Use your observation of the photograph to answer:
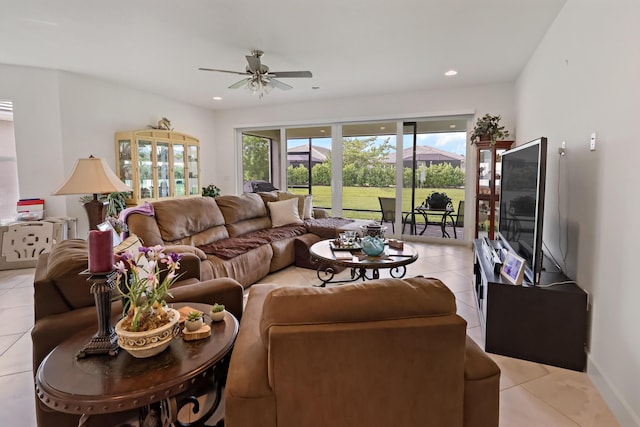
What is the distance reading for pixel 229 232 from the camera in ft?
13.8

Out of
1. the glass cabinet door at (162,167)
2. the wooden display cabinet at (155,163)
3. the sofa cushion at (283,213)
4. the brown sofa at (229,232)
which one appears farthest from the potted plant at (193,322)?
the glass cabinet door at (162,167)

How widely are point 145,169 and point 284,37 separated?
3.37 meters

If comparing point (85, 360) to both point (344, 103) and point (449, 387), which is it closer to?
point (449, 387)

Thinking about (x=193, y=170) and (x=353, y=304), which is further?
(x=193, y=170)

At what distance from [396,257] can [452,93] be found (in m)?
3.76

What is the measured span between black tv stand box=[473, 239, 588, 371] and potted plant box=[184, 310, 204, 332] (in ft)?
5.98

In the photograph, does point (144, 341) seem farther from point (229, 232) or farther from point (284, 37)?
point (284, 37)

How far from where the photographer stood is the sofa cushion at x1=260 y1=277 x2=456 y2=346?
108cm

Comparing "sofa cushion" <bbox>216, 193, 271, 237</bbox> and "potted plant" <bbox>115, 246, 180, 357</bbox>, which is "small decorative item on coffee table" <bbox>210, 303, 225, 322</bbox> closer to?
"potted plant" <bbox>115, 246, 180, 357</bbox>

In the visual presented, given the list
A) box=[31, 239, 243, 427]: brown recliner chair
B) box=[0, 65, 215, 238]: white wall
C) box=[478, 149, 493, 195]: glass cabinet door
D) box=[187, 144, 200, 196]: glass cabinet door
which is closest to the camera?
box=[31, 239, 243, 427]: brown recliner chair

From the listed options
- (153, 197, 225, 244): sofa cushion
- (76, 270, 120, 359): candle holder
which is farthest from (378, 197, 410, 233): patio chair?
(76, 270, 120, 359): candle holder

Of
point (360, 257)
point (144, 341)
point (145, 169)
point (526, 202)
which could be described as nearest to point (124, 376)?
point (144, 341)

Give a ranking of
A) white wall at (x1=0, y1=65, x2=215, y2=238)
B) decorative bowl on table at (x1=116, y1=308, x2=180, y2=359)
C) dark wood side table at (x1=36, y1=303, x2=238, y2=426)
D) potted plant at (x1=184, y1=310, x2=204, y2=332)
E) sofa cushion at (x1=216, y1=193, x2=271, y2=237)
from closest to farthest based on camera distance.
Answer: dark wood side table at (x1=36, y1=303, x2=238, y2=426)
decorative bowl on table at (x1=116, y1=308, x2=180, y2=359)
potted plant at (x1=184, y1=310, x2=204, y2=332)
sofa cushion at (x1=216, y1=193, x2=271, y2=237)
white wall at (x1=0, y1=65, x2=215, y2=238)

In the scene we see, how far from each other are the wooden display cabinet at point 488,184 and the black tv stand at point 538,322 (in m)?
2.58
